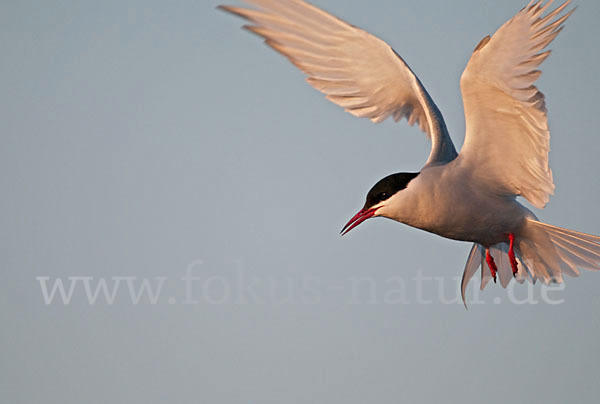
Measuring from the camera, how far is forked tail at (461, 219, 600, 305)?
6.98m

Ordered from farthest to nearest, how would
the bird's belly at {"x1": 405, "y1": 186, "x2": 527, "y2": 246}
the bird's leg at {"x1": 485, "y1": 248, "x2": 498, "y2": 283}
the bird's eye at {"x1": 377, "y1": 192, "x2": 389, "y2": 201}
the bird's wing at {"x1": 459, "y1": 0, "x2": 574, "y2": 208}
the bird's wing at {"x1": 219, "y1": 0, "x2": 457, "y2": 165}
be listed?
the bird's leg at {"x1": 485, "y1": 248, "x2": 498, "y2": 283} < the bird's eye at {"x1": 377, "y1": 192, "x2": 389, "y2": 201} < the bird's belly at {"x1": 405, "y1": 186, "x2": 527, "y2": 246} < the bird's wing at {"x1": 219, "y1": 0, "x2": 457, "y2": 165} < the bird's wing at {"x1": 459, "y1": 0, "x2": 574, "y2": 208}

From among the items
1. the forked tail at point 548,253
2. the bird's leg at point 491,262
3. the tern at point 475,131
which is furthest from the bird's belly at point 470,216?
the bird's leg at point 491,262

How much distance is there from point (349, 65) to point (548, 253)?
2.48m

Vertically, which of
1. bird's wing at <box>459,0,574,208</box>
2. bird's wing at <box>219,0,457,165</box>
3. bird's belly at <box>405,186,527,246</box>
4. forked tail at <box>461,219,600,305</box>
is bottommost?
forked tail at <box>461,219,600,305</box>

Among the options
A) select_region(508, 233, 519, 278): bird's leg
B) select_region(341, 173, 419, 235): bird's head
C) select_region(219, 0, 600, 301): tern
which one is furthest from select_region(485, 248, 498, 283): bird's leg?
select_region(341, 173, 419, 235): bird's head

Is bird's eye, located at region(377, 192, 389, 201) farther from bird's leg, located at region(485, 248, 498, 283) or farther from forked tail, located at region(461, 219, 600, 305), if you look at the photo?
bird's leg, located at region(485, 248, 498, 283)

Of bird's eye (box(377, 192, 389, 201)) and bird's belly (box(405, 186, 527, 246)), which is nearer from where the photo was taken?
bird's belly (box(405, 186, 527, 246))

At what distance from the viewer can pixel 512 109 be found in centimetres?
612

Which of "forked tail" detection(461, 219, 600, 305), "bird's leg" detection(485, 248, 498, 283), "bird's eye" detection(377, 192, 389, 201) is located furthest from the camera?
"bird's leg" detection(485, 248, 498, 283)

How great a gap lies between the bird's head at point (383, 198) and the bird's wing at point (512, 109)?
1.75 ft

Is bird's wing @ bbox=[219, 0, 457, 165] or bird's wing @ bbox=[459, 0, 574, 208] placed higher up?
bird's wing @ bbox=[219, 0, 457, 165]

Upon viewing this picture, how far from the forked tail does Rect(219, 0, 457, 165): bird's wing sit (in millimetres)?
1023

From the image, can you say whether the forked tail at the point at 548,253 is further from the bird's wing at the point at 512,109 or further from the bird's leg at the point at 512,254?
the bird's wing at the point at 512,109

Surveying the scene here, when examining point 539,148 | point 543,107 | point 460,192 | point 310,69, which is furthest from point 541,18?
point 310,69
